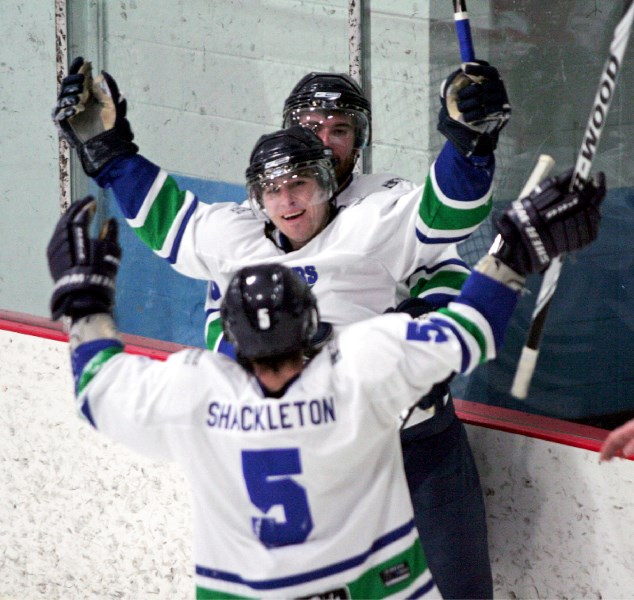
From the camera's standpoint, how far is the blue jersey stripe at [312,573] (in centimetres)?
189

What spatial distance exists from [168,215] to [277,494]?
92cm

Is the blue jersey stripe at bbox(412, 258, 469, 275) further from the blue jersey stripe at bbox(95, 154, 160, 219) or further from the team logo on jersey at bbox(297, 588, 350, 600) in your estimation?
the team logo on jersey at bbox(297, 588, 350, 600)

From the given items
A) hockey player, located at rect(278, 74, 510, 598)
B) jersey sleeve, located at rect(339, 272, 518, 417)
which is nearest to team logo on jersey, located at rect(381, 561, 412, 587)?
jersey sleeve, located at rect(339, 272, 518, 417)

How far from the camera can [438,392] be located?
2.51m

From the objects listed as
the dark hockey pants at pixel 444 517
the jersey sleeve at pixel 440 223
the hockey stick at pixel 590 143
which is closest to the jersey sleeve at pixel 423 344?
the hockey stick at pixel 590 143

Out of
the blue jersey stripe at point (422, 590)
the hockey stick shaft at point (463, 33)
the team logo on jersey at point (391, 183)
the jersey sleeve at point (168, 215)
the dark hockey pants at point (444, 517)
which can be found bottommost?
the dark hockey pants at point (444, 517)

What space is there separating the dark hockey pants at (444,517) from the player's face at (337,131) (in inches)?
22.2

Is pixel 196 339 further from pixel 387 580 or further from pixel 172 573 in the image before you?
pixel 387 580

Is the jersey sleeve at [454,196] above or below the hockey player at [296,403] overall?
above

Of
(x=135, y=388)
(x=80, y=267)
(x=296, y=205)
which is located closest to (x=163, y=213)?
(x=296, y=205)

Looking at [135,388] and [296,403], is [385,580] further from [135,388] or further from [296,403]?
[135,388]

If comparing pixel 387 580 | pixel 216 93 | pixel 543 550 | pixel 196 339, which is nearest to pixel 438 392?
pixel 543 550

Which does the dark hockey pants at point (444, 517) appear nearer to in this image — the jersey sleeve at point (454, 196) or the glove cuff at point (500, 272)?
the jersey sleeve at point (454, 196)

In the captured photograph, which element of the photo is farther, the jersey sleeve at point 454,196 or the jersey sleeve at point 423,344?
the jersey sleeve at point 454,196
